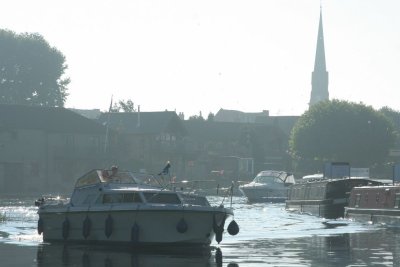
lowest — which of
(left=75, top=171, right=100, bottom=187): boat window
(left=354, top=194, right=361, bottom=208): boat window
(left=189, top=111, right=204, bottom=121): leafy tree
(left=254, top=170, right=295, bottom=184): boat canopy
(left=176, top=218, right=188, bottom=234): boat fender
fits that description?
(left=176, top=218, right=188, bottom=234): boat fender

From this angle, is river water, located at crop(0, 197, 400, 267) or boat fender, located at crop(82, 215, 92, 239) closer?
river water, located at crop(0, 197, 400, 267)

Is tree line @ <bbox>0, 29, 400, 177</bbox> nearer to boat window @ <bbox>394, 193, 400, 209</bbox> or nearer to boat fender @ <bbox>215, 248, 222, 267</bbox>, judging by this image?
boat window @ <bbox>394, 193, 400, 209</bbox>

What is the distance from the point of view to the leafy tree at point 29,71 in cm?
14800

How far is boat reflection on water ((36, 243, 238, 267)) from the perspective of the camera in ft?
107

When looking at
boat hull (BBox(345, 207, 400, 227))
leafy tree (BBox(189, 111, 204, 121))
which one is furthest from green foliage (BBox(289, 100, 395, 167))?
boat hull (BBox(345, 207, 400, 227))

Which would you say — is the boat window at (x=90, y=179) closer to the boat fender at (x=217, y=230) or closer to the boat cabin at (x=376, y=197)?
the boat fender at (x=217, y=230)

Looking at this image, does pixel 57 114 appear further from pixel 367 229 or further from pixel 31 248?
pixel 31 248

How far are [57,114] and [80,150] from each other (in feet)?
23.0

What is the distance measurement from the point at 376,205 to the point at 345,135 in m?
81.3

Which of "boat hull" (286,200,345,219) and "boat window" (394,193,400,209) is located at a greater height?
"boat window" (394,193,400,209)

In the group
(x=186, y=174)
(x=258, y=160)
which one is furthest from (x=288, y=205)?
(x=258, y=160)

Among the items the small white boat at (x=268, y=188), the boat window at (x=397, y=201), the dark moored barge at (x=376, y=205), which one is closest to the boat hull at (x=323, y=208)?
the dark moored barge at (x=376, y=205)

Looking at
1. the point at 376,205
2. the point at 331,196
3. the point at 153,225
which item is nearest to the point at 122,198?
the point at 153,225

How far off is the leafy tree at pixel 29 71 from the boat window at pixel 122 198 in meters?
109
